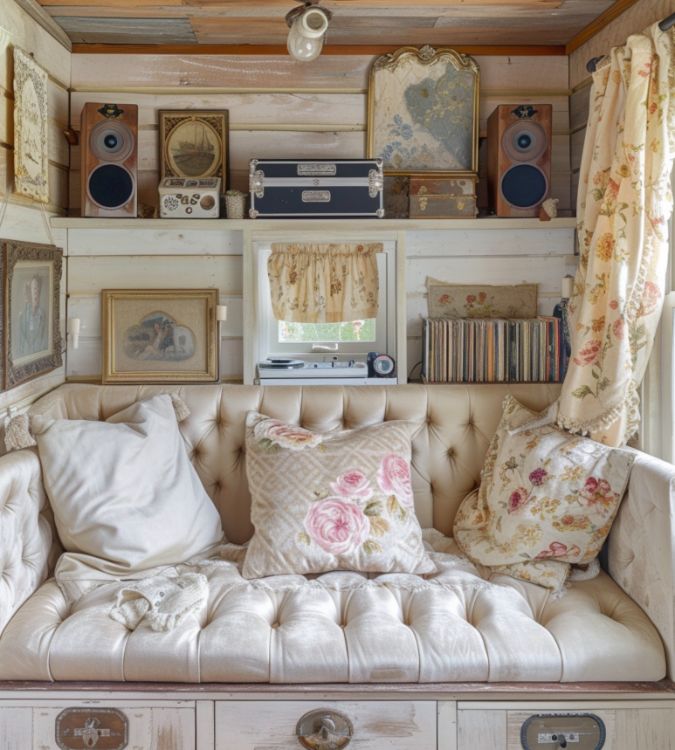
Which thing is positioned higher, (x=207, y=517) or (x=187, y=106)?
(x=187, y=106)

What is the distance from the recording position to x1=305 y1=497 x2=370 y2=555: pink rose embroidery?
7.39 ft

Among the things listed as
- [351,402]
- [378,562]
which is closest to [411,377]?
[351,402]

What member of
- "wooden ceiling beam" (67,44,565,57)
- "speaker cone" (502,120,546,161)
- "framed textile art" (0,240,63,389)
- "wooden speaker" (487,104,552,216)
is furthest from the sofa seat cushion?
"wooden ceiling beam" (67,44,565,57)

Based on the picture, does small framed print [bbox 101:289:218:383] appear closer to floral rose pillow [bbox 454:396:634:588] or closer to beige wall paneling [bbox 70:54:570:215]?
beige wall paneling [bbox 70:54:570:215]

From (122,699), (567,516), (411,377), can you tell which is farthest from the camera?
(411,377)

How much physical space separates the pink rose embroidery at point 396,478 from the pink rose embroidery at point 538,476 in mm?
345

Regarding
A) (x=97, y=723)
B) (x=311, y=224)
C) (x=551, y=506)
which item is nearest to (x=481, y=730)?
(x=551, y=506)

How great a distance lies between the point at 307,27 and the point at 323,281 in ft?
2.92

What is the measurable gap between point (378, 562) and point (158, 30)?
1.88 metres

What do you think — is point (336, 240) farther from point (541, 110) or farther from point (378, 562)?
point (378, 562)

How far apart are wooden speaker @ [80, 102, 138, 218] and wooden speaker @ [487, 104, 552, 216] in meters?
1.23

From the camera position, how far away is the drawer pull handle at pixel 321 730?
1.83 metres

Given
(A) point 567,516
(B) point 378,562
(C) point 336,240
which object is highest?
(C) point 336,240

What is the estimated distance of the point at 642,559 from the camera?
2.05 meters
